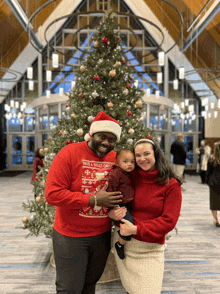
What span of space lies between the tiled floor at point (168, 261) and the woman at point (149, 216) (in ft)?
3.82

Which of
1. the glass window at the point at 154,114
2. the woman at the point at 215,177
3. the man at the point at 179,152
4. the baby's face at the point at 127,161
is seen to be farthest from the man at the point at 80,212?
the glass window at the point at 154,114

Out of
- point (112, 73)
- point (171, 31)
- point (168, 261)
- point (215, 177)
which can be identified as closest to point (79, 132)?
point (112, 73)

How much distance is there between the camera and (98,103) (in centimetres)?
304

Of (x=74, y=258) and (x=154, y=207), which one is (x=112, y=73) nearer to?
(x=154, y=207)

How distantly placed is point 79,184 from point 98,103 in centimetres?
173

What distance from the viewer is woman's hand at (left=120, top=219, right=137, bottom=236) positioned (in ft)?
4.73

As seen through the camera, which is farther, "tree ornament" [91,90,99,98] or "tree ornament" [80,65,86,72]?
"tree ornament" [80,65,86,72]

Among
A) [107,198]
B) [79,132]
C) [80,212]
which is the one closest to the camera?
[107,198]

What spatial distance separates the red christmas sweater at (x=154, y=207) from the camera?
1.43 m

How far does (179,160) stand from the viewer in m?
7.55

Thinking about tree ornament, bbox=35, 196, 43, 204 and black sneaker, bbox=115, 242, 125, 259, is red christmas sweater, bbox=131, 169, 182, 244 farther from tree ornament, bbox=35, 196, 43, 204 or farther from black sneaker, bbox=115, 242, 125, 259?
tree ornament, bbox=35, 196, 43, 204

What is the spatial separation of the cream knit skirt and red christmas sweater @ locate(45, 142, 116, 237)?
0.25m

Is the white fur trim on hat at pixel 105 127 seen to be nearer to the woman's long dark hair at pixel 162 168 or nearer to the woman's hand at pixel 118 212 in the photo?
the woman's long dark hair at pixel 162 168

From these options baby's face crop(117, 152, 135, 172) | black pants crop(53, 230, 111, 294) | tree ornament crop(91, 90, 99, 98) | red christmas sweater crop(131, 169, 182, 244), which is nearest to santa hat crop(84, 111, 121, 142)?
baby's face crop(117, 152, 135, 172)
